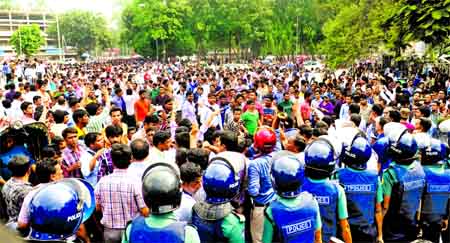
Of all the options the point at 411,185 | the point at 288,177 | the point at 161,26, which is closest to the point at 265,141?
the point at 288,177

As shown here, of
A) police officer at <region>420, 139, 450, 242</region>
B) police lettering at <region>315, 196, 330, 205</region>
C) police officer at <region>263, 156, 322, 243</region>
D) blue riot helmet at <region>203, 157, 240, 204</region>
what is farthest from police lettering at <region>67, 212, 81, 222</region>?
police officer at <region>420, 139, 450, 242</region>

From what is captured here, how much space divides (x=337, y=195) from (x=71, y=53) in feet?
295

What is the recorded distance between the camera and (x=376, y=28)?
15.8 meters

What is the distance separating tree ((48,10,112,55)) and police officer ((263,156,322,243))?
7974cm

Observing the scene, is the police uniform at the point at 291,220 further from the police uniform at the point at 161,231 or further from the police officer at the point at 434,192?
the police officer at the point at 434,192

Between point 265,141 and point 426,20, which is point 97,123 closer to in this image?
point 265,141

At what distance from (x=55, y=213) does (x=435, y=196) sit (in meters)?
3.60

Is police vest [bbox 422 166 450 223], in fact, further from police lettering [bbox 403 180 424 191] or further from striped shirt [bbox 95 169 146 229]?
striped shirt [bbox 95 169 146 229]

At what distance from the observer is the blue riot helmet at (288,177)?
305 centimetres

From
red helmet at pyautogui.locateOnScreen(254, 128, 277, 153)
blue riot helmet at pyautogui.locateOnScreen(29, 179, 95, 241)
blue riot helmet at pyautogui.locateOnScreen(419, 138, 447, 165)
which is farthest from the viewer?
blue riot helmet at pyautogui.locateOnScreen(419, 138, 447, 165)

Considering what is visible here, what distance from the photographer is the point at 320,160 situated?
3533 mm

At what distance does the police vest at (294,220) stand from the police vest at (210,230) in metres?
0.40

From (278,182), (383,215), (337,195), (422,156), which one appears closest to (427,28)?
(422,156)

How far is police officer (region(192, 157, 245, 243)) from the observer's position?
3.09 metres
